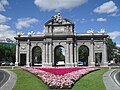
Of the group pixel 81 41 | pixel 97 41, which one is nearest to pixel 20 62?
pixel 81 41

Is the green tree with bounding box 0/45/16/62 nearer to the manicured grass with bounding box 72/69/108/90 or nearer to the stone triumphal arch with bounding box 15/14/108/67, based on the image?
the stone triumphal arch with bounding box 15/14/108/67

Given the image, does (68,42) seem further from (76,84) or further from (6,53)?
(6,53)

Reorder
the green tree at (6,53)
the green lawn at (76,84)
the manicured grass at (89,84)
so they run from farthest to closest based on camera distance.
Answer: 1. the green tree at (6,53)
2. the green lawn at (76,84)
3. the manicured grass at (89,84)

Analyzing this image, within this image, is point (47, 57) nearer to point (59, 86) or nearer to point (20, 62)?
point (20, 62)

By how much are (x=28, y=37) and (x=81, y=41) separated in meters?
16.5

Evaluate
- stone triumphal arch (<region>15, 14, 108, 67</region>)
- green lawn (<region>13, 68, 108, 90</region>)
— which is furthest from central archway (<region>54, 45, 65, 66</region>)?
green lawn (<region>13, 68, 108, 90</region>)

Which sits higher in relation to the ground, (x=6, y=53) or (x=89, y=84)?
(x=6, y=53)

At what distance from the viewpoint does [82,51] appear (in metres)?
110

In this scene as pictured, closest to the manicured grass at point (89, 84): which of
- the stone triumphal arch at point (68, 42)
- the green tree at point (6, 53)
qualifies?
the stone triumphal arch at point (68, 42)

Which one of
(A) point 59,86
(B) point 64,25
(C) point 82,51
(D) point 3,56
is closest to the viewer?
(A) point 59,86

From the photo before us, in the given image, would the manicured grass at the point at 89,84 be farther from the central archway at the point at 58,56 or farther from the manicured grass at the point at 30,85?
the central archway at the point at 58,56

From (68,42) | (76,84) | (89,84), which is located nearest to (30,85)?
(76,84)

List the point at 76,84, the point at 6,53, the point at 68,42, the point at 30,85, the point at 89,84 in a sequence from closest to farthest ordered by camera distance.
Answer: the point at 30,85
the point at 76,84
the point at 89,84
the point at 68,42
the point at 6,53

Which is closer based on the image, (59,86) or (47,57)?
(59,86)
